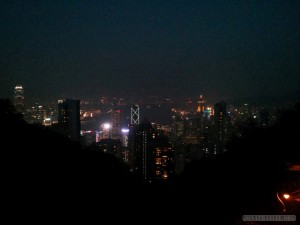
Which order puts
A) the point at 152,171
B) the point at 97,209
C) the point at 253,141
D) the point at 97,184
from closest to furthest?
1. the point at 97,209
2. the point at 97,184
3. the point at 253,141
4. the point at 152,171

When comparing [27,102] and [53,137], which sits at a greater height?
[27,102]

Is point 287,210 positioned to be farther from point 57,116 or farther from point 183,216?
point 57,116

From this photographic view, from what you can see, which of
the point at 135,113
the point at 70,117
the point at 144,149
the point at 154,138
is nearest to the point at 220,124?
the point at 154,138

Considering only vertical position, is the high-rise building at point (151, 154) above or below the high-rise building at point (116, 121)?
below

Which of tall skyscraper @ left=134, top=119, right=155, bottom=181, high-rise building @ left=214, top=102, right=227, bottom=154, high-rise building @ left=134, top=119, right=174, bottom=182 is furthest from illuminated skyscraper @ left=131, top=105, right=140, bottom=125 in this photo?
high-rise building @ left=214, top=102, right=227, bottom=154

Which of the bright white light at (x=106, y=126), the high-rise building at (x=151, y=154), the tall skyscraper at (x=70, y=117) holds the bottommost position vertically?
the high-rise building at (x=151, y=154)

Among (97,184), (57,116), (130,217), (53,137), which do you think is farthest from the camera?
(57,116)

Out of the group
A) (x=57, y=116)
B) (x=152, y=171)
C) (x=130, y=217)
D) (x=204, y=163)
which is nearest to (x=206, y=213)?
(x=130, y=217)

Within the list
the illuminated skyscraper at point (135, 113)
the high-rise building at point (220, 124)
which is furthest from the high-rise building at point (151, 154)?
the illuminated skyscraper at point (135, 113)

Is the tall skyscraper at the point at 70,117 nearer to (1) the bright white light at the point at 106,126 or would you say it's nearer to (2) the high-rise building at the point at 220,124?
(2) the high-rise building at the point at 220,124

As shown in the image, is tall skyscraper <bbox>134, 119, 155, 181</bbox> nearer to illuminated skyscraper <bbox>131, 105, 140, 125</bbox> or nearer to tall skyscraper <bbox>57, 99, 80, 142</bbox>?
tall skyscraper <bbox>57, 99, 80, 142</bbox>

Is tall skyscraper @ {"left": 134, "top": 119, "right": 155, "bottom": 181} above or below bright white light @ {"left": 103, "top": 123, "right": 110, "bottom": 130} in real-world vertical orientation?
below
